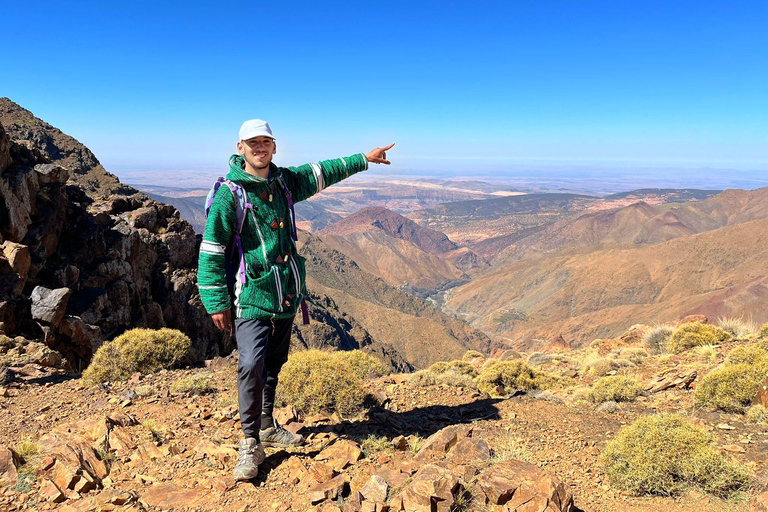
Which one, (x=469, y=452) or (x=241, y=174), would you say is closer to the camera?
(x=241, y=174)

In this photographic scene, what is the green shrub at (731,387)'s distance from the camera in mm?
5688

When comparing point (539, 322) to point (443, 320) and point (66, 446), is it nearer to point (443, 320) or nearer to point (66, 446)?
point (443, 320)

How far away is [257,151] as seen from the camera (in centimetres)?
344

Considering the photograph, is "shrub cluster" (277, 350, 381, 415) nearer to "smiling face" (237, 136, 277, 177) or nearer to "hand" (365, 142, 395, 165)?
"hand" (365, 142, 395, 165)

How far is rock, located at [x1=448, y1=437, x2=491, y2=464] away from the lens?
3.88 meters

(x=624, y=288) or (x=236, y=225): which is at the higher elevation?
(x=236, y=225)

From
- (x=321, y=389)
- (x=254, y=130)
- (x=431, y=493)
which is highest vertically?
(x=254, y=130)

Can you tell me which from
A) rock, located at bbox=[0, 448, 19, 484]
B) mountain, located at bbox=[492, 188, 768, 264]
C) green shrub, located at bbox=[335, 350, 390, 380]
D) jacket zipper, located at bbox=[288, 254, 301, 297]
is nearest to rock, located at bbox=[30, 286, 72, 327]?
green shrub, located at bbox=[335, 350, 390, 380]

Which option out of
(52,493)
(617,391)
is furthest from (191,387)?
(617,391)

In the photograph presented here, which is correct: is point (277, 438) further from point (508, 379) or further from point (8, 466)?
point (508, 379)

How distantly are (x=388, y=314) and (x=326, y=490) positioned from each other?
8559 cm

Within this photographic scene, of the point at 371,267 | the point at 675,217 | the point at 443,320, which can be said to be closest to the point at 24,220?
the point at 443,320

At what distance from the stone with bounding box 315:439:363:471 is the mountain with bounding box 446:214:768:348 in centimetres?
7180

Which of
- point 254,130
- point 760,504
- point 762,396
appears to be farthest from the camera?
point 762,396
